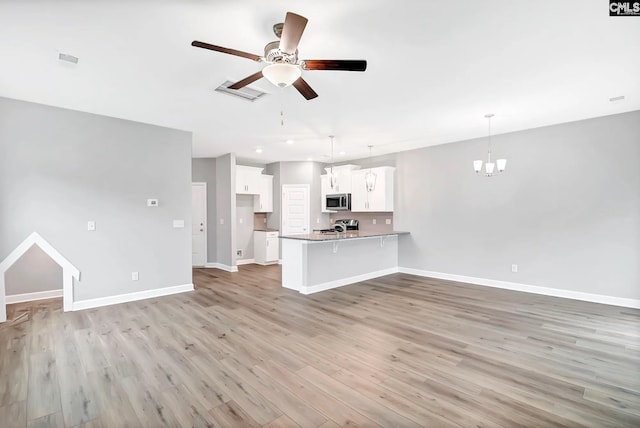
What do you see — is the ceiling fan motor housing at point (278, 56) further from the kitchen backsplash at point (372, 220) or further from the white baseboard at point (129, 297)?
the kitchen backsplash at point (372, 220)

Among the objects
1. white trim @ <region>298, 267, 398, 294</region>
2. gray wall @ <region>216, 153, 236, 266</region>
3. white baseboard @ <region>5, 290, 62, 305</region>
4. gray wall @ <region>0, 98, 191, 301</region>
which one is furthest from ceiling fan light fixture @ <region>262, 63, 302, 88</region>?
white baseboard @ <region>5, 290, 62, 305</region>

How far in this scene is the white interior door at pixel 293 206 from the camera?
808 centimetres

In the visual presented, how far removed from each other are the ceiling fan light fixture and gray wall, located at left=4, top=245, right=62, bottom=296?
476 cm

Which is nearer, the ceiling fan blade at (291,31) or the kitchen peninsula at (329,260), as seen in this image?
the ceiling fan blade at (291,31)

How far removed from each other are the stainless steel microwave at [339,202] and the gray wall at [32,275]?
5.58m

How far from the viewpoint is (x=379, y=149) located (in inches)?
259

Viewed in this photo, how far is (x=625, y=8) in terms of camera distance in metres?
2.08

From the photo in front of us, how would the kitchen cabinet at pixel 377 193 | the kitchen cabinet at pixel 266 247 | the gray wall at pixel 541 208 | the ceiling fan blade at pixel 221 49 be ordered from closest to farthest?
the ceiling fan blade at pixel 221 49 < the gray wall at pixel 541 208 < the kitchen cabinet at pixel 377 193 < the kitchen cabinet at pixel 266 247

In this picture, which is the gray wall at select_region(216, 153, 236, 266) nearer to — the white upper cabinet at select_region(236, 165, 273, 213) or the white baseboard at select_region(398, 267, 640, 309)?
the white upper cabinet at select_region(236, 165, 273, 213)

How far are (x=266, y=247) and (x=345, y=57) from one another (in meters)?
5.83

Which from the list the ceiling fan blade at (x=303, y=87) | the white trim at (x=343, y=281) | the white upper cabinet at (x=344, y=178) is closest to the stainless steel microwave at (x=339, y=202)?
the white upper cabinet at (x=344, y=178)

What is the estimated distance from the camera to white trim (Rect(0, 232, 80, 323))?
366 cm

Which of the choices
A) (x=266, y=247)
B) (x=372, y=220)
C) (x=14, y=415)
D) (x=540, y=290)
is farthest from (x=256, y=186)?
(x=540, y=290)

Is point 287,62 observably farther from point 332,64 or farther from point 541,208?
point 541,208
